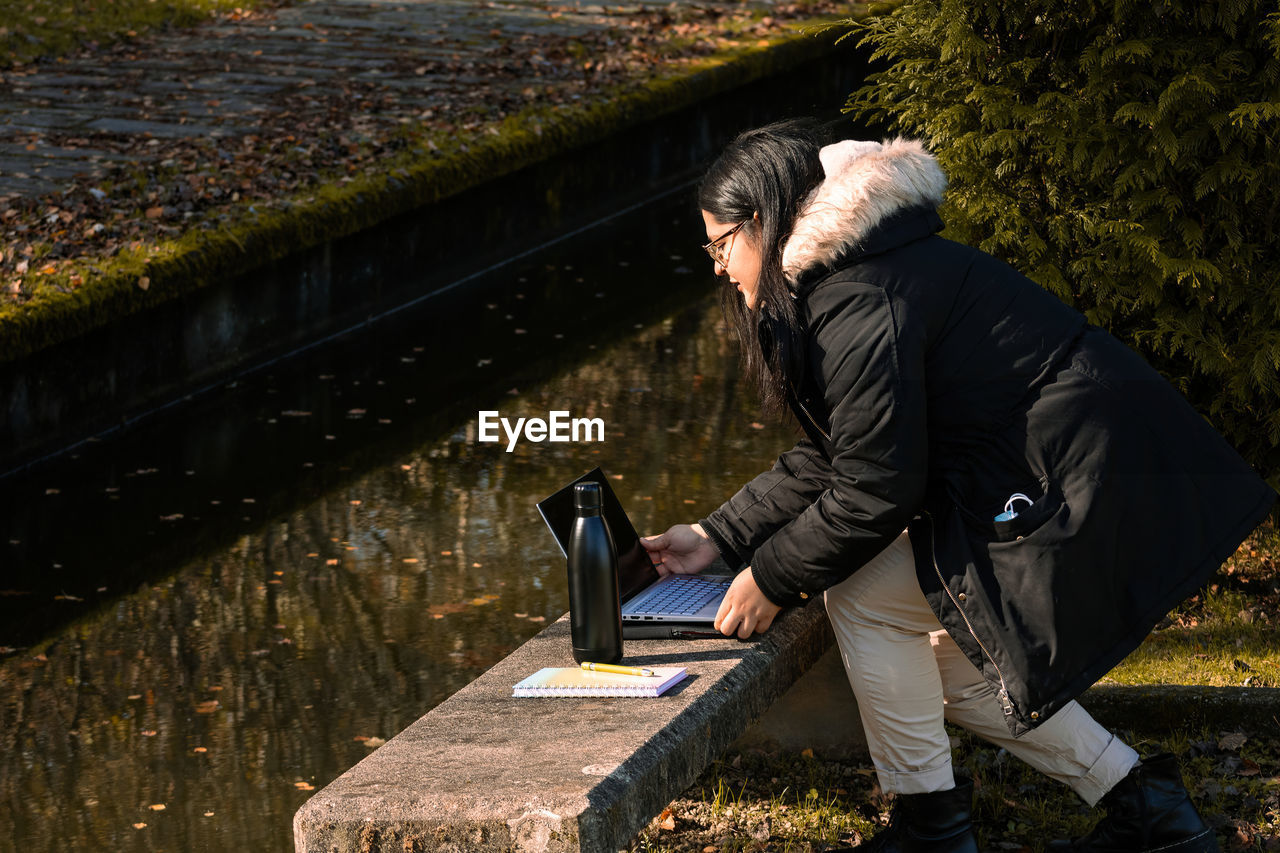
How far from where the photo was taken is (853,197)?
3.28m

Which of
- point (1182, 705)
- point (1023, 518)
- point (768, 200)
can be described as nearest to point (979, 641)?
point (1023, 518)

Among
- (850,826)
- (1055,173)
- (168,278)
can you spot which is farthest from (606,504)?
(168,278)

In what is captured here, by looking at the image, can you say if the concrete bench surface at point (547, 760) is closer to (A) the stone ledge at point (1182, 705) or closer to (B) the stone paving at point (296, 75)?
(A) the stone ledge at point (1182, 705)

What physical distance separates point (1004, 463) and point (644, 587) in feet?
3.49

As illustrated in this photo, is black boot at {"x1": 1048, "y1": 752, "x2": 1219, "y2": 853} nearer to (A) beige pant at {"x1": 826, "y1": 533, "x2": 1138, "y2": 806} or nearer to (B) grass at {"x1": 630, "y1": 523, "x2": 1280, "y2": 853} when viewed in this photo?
(A) beige pant at {"x1": 826, "y1": 533, "x2": 1138, "y2": 806}

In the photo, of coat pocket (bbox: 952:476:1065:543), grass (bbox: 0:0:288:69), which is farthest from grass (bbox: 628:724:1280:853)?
grass (bbox: 0:0:288:69)

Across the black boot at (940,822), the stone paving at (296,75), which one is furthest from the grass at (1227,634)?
the stone paving at (296,75)

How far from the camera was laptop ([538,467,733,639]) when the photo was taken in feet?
12.0

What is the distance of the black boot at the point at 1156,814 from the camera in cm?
348

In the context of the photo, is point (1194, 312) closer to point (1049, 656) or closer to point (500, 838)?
point (1049, 656)

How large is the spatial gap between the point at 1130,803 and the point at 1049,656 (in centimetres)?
57

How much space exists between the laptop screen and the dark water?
127cm

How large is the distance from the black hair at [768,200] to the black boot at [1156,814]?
1.16m

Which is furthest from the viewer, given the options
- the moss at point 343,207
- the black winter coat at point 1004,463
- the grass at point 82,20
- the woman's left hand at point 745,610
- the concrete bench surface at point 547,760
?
the grass at point 82,20
